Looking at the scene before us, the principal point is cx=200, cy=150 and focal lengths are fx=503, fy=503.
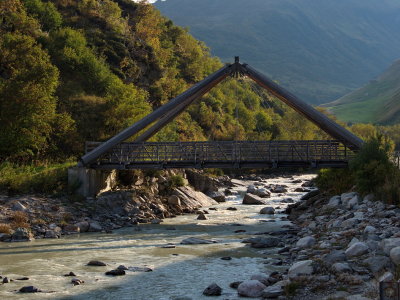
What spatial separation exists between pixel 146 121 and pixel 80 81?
1925cm

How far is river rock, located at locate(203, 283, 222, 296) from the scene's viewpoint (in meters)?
14.0

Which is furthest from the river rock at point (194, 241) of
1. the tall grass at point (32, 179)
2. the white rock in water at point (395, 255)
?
the tall grass at point (32, 179)

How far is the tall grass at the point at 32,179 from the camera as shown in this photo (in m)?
29.2

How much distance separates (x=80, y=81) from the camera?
50.2 m

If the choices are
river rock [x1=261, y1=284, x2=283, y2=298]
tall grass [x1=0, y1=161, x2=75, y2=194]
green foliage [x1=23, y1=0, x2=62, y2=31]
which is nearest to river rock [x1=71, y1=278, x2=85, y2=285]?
river rock [x1=261, y1=284, x2=283, y2=298]

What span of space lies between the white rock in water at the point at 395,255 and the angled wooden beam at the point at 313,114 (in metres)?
18.1

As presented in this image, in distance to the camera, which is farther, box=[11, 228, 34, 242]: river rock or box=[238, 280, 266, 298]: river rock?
box=[11, 228, 34, 242]: river rock

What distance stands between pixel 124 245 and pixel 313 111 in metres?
16.4

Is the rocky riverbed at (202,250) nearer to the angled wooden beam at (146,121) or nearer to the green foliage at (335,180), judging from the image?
the green foliage at (335,180)

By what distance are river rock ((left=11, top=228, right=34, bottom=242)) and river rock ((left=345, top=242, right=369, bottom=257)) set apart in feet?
48.1

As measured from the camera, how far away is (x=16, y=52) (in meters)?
41.9

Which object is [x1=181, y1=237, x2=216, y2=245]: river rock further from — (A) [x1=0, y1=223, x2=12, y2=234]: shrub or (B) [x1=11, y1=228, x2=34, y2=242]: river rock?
(A) [x1=0, y1=223, x2=12, y2=234]: shrub

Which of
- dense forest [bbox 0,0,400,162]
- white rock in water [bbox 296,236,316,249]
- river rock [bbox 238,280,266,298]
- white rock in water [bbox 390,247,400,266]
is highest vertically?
dense forest [bbox 0,0,400,162]

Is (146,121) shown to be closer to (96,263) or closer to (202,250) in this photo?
(202,250)
